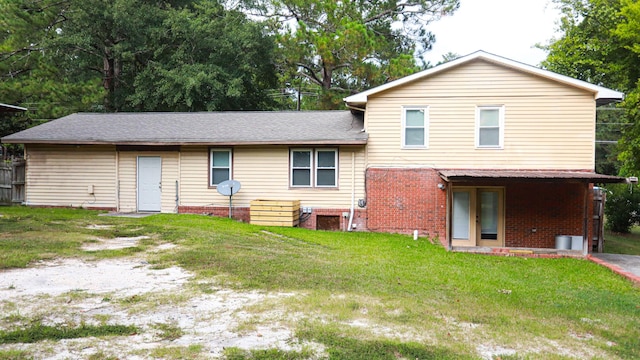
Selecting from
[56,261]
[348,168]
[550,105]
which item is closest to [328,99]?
[348,168]

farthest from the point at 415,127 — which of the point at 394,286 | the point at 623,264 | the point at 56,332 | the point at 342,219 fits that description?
the point at 56,332

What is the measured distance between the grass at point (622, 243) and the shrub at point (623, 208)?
1.33 ft

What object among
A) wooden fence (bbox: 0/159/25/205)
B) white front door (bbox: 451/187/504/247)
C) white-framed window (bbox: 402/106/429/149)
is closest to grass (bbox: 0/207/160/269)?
wooden fence (bbox: 0/159/25/205)

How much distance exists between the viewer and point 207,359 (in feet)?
12.9

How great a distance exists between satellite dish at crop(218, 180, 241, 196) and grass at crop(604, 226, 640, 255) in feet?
37.9

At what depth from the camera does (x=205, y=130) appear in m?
15.6

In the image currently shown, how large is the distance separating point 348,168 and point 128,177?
24.1ft

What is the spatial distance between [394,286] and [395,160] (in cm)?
749

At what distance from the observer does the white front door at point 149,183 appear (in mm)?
15250

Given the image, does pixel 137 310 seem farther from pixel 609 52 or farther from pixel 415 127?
pixel 609 52

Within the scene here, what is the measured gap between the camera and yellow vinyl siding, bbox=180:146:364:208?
47.0ft

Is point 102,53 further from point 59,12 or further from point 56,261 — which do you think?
point 56,261

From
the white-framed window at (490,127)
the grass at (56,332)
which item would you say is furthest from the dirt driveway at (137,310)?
the white-framed window at (490,127)

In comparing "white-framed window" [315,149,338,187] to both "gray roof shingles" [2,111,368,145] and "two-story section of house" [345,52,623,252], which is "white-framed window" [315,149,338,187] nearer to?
"gray roof shingles" [2,111,368,145]
